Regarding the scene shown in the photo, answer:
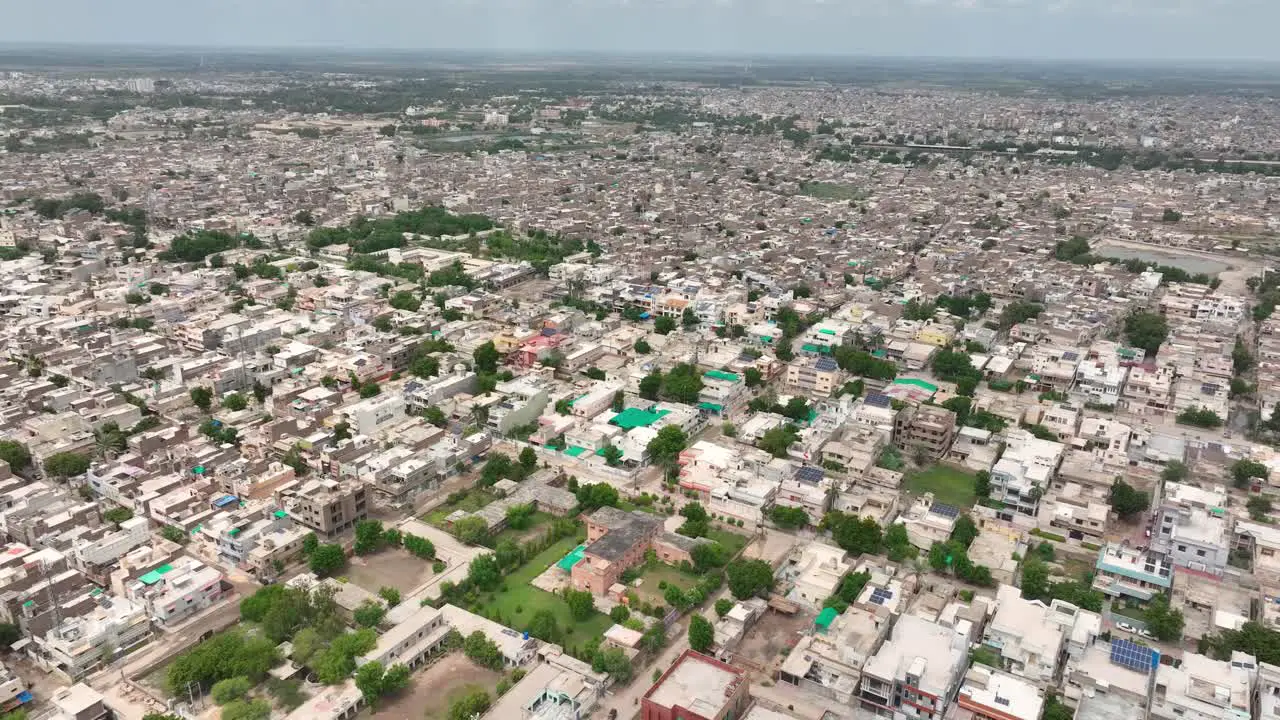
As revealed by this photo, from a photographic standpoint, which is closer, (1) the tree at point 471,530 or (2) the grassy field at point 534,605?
(2) the grassy field at point 534,605

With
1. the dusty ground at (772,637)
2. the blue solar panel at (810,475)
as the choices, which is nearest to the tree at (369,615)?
the dusty ground at (772,637)

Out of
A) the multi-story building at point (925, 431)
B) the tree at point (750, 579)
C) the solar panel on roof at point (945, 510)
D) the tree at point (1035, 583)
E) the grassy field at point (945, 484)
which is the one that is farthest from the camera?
the multi-story building at point (925, 431)

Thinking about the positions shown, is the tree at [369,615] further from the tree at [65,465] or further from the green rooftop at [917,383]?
the green rooftop at [917,383]

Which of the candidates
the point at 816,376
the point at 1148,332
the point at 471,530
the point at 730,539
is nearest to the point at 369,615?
the point at 471,530

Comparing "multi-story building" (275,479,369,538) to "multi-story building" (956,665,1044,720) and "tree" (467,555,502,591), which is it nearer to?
"tree" (467,555,502,591)

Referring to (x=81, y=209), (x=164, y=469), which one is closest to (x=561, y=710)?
(x=164, y=469)
